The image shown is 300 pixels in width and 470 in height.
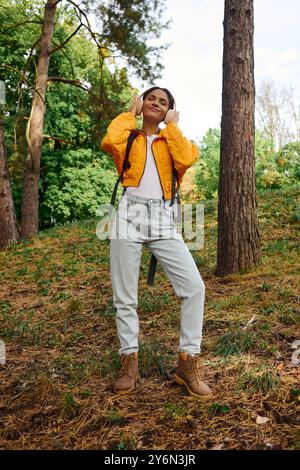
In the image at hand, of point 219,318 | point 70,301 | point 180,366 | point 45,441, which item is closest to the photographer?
point 45,441

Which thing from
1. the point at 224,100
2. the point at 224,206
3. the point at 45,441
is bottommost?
the point at 45,441

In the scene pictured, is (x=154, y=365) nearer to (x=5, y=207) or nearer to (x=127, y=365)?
(x=127, y=365)

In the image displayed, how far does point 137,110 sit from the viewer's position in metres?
3.22

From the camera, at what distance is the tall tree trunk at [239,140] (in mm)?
5453

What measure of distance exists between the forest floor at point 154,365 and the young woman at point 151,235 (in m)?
0.26

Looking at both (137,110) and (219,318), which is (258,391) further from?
(137,110)

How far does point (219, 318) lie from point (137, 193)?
1736 mm

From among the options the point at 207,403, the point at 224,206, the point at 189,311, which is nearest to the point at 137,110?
the point at 189,311

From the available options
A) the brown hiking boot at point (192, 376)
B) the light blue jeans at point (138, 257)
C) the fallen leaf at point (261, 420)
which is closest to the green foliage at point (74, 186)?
the light blue jeans at point (138, 257)

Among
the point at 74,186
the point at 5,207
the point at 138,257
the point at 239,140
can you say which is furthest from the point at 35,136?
the point at 138,257

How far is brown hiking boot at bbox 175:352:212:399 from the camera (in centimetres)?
297

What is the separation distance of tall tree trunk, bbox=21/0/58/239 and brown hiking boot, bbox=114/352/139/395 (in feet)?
27.2

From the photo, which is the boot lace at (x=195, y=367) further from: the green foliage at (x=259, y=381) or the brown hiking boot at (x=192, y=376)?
the green foliage at (x=259, y=381)

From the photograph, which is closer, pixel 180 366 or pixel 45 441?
pixel 45 441
